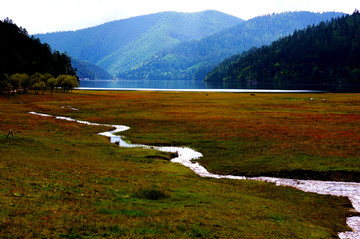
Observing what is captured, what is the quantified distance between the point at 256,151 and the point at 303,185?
41.7 ft

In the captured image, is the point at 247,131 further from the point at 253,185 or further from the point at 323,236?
the point at 323,236

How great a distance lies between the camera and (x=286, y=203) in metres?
25.0

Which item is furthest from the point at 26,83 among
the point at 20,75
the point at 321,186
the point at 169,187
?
the point at 321,186

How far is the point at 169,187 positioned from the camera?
84.7ft

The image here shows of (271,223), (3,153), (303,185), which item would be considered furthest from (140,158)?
(271,223)

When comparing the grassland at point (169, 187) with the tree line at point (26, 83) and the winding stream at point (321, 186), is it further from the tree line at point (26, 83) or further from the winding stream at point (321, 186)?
the tree line at point (26, 83)

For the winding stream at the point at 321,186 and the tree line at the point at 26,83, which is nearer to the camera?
the winding stream at the point at 321,186

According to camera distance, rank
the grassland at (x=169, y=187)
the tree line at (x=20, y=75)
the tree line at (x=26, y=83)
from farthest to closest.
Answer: the tree line at (x=20, y=75), the tree line at (x=26, y=83), the grassland at (x=169, y=187)

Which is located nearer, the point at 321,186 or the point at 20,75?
the point at 321,186

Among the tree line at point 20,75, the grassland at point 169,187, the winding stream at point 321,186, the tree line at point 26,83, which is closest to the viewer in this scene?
the grassland at point 169,187

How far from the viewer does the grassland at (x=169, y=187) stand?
16.5 meters

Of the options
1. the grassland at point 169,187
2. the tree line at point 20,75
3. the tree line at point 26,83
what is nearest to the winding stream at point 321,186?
the grassland at point 169,187

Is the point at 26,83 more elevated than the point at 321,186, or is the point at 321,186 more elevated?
the point at 26,83

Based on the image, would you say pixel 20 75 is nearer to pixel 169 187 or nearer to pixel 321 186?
pixel 169 187
